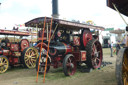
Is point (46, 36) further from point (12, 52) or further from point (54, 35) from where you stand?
point (12, 52)

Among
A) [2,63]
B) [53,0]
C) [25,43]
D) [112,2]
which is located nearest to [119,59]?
[112,2]

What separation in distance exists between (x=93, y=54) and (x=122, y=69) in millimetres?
4081

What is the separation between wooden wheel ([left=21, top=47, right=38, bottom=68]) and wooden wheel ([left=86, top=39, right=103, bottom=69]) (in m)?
2.92

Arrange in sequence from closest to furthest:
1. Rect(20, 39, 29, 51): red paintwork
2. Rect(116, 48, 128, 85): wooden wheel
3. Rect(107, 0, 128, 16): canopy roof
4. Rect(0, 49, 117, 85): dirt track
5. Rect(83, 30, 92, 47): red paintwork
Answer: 1. Rect(116, 48, 128, 85): wooden wheel
2. Rect(107, 0, 128, 16): canopy roof
3. Rect(0, 49, 117, 85): dirt track
4. Rect(83, 30, 92, 47): red paintwork
5. Rect(20, 39, 29, 51): red paintwork

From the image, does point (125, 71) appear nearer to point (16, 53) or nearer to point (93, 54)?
point (93, 54)

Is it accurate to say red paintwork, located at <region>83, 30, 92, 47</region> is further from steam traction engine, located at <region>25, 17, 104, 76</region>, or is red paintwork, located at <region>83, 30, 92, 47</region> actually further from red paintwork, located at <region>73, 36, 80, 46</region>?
red paintwork, located at <region>73, 36, 80, 46</region>

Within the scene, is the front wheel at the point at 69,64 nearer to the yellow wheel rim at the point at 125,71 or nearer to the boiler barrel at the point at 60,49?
the boiler barrel at the point at 60,49

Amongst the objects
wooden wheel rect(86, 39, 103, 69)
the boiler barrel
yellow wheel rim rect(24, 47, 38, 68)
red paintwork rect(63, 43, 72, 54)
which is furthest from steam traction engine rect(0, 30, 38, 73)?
wooden wheel rect(86, 39, 103, 69)

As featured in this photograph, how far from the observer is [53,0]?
1825 centimetres

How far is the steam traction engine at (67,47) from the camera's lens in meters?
5.39

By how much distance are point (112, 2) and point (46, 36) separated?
306 cm

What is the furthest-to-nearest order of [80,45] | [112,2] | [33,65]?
[33,65]
[80,45]
[112,2]

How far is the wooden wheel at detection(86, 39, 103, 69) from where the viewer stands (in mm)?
6160

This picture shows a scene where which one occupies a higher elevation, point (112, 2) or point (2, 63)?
point (112, 2)
